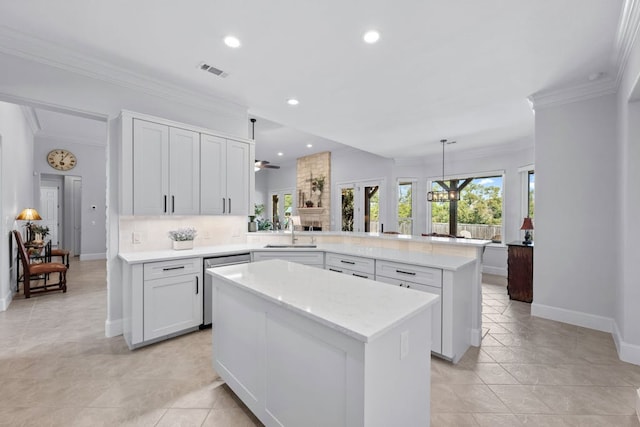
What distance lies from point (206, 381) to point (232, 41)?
283 centimetres

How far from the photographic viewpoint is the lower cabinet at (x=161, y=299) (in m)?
2.69

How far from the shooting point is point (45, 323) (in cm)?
333

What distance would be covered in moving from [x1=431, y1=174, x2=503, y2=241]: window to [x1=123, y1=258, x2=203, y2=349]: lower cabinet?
5.96m

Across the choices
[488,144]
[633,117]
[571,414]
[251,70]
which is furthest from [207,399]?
[488,144]

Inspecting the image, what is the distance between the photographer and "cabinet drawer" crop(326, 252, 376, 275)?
3.10 meters

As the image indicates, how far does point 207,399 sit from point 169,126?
2682 millimetres

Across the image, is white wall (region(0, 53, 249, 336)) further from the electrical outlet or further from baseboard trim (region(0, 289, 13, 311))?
the electrical outlet

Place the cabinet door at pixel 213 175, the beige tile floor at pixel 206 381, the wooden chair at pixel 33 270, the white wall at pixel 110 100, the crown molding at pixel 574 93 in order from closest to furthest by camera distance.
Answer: the beige tile floor at pixel 206 381 → the white wall at pixel 110 100 → the crown molding at pixel 574 93 → the cabinet door at pixel 213 175 → the wooden chair at pixel 33 270

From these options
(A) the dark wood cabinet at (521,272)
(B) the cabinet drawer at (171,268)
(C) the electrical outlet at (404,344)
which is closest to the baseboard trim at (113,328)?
(B) the cabinet drawer at (171,268)

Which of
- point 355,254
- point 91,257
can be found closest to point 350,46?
point 355,254

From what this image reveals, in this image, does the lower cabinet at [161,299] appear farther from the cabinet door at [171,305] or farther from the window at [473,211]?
the window at [473,211]

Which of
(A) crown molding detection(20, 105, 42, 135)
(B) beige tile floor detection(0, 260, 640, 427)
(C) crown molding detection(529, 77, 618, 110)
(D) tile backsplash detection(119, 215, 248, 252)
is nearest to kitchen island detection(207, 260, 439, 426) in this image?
(B) beige tile floor detection(0, 260, 640, 427)

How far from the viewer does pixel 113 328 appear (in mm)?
3053

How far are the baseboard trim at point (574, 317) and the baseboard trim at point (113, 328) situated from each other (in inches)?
193
